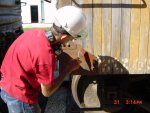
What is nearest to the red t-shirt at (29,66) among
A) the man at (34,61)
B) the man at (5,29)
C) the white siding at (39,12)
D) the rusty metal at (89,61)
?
the man at (34,61)

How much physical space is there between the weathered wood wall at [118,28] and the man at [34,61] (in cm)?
142

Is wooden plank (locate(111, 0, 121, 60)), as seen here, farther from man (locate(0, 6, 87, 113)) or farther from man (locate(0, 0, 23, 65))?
man (locate(0, 0, 23, 65))

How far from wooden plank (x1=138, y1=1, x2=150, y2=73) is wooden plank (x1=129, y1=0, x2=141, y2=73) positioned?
4 cm

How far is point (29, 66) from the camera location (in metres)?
3.47

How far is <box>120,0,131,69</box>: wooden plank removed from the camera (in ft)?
16.7

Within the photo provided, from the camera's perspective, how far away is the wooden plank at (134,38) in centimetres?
507

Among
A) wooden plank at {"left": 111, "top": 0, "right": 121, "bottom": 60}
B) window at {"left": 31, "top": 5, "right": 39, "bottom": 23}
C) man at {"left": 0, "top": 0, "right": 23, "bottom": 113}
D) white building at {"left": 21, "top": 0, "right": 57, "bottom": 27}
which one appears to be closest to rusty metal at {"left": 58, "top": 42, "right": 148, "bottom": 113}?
wooden plank at {"left": 111, "top": 0, "right": 121, "bottom": 60}

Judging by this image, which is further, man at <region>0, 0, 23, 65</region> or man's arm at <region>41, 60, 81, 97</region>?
man at <region>0, 0, 23, 65</region>

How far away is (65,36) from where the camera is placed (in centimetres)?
349

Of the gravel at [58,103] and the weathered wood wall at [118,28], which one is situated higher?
the weathered wood wall at [118,28]

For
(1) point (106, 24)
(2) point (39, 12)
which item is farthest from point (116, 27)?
(2) point (39, 12)

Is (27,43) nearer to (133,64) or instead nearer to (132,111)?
(133,64)

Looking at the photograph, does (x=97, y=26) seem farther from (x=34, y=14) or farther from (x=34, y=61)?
(x=34, y=14)

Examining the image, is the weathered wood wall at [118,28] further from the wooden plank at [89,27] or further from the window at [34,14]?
the window at [34,14]
